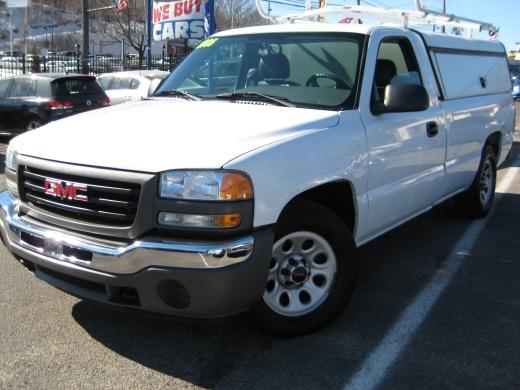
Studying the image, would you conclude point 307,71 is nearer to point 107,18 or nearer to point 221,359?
point 221,359

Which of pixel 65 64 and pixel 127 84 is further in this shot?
pixel 65 64

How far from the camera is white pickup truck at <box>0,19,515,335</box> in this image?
9.25ft

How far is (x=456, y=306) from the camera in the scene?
157 inches

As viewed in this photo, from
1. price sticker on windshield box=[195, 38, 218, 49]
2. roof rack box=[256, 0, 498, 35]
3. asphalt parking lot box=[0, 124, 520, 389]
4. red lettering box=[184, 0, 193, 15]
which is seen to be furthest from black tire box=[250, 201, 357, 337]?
red lettering box=[184, 0, 193, 15]

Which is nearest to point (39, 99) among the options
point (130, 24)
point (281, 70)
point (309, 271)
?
point (281, 70)

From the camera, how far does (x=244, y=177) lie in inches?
112

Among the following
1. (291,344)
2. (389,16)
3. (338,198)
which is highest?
(389,16)

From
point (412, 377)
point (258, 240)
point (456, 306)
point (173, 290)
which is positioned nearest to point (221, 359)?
point (173, 290)

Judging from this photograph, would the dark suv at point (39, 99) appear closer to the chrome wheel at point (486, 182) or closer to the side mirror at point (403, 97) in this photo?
the chrome wheel at point (486, 182)

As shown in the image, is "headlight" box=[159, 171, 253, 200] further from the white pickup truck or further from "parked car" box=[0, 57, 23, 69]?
"parked car" box=[0, 57, 23, 69]

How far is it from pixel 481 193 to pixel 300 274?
3.70 m

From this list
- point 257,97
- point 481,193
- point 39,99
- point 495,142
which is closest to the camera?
point 257,97

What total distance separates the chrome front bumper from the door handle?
232cm

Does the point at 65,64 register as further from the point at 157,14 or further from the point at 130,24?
the point at 130,24
